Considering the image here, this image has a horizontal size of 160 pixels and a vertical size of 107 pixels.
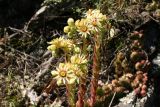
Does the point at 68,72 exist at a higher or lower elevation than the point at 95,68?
higher

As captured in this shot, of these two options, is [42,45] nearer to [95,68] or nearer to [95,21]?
[95,68]

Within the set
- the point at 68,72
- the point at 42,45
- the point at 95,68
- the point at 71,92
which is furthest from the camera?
the point at 42,45

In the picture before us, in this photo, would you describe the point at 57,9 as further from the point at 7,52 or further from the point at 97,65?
the point at 97,65

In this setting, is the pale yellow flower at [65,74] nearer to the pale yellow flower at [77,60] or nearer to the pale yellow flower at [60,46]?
the pale yellow flower at [77,60]

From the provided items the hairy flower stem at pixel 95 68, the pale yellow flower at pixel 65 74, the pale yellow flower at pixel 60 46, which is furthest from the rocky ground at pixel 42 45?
the pale yellow flower at pixel 65 74

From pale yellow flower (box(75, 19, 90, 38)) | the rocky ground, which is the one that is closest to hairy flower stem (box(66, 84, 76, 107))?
pale yellow flower (box(75, 19, 90, 38))

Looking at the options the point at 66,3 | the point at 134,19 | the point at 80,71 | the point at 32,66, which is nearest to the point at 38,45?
the point at 32,66

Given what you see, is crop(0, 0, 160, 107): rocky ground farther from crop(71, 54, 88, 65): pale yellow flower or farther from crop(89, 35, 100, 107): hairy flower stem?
crop(71, 54, 88, 65): pale yellow flower

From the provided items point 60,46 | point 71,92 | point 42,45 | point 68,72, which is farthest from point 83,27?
point 42,45

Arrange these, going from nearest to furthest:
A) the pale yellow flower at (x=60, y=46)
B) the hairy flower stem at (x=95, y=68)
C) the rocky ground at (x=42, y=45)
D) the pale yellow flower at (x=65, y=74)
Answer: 1. the pale yellow flower at (x=65, y=74)
2. the pale yellow flower at (x=60, y=46)
3. the hairy flower stem at (x=95, y=68)
4. the rocky ground at (x=42, y=45)

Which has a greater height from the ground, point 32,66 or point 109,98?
point 32,66

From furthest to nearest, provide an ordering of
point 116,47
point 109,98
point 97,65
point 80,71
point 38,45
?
point 38,45 < point 116,47 < point 109,98 < point 97,65 < point 80,71
